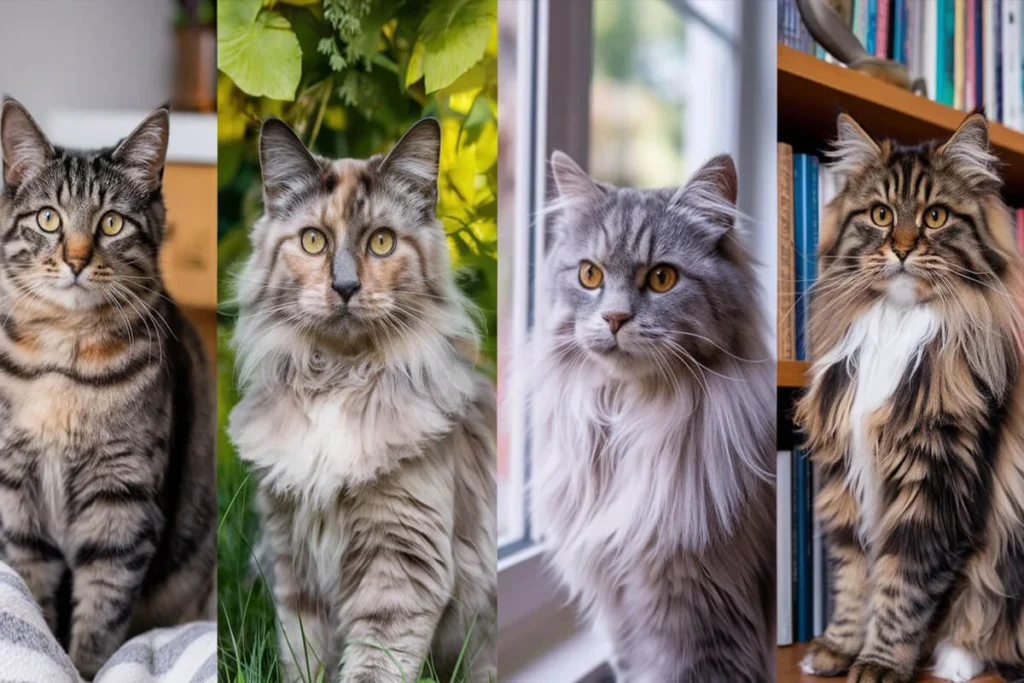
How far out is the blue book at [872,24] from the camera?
48.8 inches

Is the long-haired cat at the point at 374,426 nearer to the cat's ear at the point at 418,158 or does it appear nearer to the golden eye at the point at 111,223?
the cat's ear at the point at 418,158

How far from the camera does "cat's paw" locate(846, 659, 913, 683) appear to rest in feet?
3.62

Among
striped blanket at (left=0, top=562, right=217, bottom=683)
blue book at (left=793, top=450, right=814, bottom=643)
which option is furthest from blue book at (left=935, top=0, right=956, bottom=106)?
striped blanket at (left=0, top=562, right=217, bottom=683)

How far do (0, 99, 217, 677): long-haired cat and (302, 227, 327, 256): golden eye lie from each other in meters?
0.32

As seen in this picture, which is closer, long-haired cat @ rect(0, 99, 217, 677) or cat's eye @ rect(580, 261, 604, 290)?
cat's eye @ rect(580, 261, 604, 290)

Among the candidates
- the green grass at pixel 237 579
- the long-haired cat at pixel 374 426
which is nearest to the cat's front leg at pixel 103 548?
the green grass at pixel 237 579

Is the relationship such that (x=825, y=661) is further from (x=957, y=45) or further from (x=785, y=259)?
(x=957, y=45)

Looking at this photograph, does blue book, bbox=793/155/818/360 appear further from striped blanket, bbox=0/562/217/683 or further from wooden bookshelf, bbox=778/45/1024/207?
striped blanket, bbox=0/562/217/683

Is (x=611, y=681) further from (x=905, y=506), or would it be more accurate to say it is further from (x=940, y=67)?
(x=940, y=67)

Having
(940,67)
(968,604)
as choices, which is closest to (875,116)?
(940,67)

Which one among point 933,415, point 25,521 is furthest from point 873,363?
point 25,521

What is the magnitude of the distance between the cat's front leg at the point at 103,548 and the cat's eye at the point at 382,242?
519mm

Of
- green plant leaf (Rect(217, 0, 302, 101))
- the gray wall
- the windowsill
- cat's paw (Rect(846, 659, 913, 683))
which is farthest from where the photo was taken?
the gray wall

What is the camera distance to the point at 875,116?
1174 millimetres
